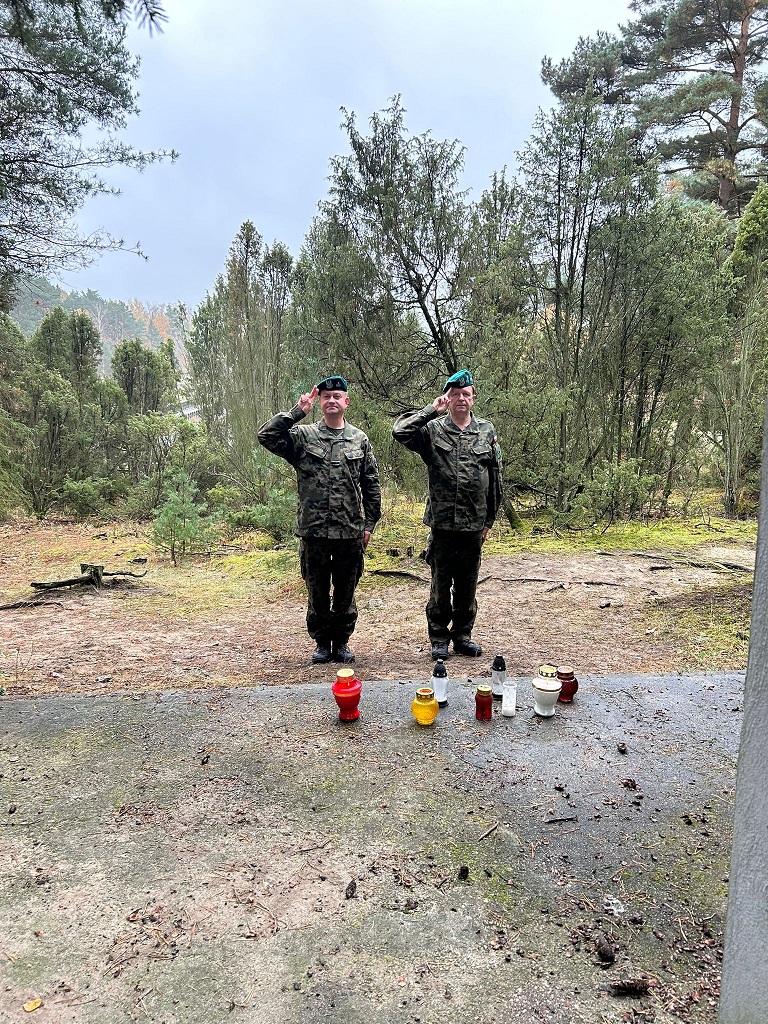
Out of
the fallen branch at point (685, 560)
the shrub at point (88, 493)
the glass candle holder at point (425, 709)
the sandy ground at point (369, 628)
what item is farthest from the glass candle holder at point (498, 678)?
the shrub at point (88, 493)

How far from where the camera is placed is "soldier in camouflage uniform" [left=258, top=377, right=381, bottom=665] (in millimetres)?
3174

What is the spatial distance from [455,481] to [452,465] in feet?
0.32

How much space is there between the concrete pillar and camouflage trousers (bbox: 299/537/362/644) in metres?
2.41

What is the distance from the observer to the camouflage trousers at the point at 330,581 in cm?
327

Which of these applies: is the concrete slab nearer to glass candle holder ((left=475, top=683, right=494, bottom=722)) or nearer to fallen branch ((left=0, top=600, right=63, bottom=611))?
glass candle holder ((left=475, top=683, right=494, bottom=722))

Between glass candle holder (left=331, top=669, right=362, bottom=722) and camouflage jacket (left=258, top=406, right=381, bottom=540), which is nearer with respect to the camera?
glass candle holder (left=331, top=669, right=362, bottom=722)

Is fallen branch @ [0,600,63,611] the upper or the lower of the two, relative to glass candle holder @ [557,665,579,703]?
lower

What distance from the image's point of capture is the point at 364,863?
1602 millimetres

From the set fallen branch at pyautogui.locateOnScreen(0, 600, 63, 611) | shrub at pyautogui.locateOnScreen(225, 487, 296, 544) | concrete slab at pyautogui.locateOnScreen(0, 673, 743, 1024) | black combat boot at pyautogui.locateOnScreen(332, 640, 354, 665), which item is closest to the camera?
concrete slab at pyautogui.locateOnScreen(0, 673, 743, 1024)

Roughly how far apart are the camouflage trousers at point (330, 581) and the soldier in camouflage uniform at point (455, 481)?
508mm

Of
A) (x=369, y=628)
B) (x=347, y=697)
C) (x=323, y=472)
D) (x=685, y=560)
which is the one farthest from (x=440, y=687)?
(x=685, y=560)

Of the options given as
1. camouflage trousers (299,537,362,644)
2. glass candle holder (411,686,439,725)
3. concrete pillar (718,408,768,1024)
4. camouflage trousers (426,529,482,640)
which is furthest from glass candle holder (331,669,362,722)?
concrete pillar (718,408,768,1024)

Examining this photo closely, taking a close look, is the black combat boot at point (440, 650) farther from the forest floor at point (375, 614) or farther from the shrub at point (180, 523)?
the shrub at point (180, 523)

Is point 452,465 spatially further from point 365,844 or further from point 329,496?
point 365,844
